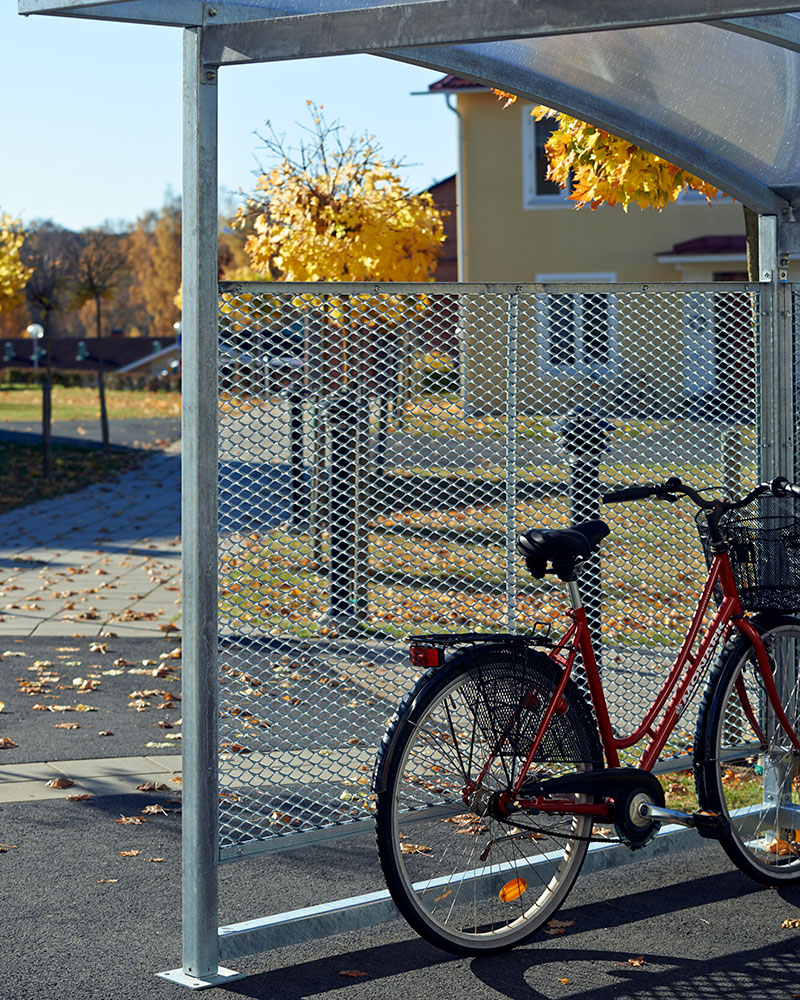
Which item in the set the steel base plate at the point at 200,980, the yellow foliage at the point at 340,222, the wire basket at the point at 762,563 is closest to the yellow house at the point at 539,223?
the yellow foliage at the point at 340,222

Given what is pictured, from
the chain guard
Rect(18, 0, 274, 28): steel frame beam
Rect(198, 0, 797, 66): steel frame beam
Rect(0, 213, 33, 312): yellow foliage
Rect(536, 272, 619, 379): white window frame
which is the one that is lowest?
the chain guard

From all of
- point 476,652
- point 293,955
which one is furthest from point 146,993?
point 476,652

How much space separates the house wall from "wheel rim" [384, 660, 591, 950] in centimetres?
2205

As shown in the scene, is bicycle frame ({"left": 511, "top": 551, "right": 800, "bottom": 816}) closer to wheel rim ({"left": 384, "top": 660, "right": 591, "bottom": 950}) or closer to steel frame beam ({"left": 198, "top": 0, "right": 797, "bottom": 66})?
wheel rim ({"left": 384, "top": 660, "right": 591, "bottom": 950})

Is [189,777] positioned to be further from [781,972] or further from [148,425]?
[148,425]

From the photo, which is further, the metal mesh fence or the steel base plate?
the metal mesh fence

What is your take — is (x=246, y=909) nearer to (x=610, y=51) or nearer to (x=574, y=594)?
(x=574, y=594)

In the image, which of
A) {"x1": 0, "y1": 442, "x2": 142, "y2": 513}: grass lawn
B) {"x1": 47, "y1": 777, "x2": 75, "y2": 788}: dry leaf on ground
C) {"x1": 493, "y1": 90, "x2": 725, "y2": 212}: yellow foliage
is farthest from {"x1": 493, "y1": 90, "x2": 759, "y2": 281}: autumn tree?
{"x1": 0, "y1": 442, "x2": 142, "y2": 513}: grass lawn

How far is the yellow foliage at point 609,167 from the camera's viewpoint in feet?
23.3

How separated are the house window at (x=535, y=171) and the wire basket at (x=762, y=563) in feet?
71.2

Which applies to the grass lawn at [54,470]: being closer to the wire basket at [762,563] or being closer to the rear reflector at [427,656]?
the wire basket at [762,563]

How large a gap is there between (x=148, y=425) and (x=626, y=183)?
30.9 metres

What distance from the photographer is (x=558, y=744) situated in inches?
168

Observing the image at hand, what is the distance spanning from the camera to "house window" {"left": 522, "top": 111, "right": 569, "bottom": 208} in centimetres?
2580
